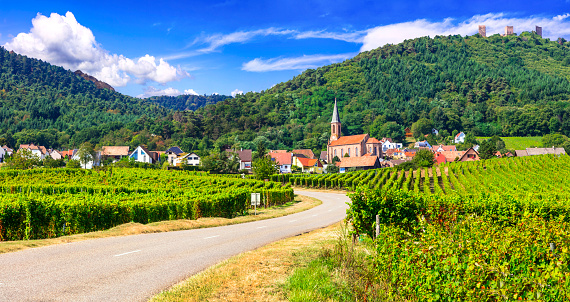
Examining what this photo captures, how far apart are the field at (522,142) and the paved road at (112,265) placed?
449 ft

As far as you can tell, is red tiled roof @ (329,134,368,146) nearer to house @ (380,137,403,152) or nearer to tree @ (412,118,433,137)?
house @ (380,137,403,152)

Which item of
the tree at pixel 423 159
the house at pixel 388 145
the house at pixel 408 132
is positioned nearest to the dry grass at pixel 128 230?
the tree at pixel 423 159

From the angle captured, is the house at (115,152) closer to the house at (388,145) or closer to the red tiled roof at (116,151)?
the red tiled roof at (116,151)

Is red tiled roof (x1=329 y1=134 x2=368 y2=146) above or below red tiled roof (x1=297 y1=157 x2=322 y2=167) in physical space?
above

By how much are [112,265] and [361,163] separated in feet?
276

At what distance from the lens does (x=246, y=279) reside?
890 centimetres

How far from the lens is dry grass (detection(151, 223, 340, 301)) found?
7.85 meters

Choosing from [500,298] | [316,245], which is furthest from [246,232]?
[500,298]

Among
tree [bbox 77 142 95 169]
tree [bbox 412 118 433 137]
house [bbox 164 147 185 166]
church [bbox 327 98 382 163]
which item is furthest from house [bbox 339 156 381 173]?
tree [bbox 412 118 433 137]

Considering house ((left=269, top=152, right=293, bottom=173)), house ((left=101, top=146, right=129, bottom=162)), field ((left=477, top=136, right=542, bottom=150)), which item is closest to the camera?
house ((left=269, top=152, right=293, bottom=173))

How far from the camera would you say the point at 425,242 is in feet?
23.1

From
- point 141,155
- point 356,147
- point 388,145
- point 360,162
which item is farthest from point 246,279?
point 388,145

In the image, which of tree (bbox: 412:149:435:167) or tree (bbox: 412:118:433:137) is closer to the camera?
tree (bbox: 412:149:435:167)

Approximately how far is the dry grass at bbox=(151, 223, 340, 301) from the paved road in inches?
24.6
